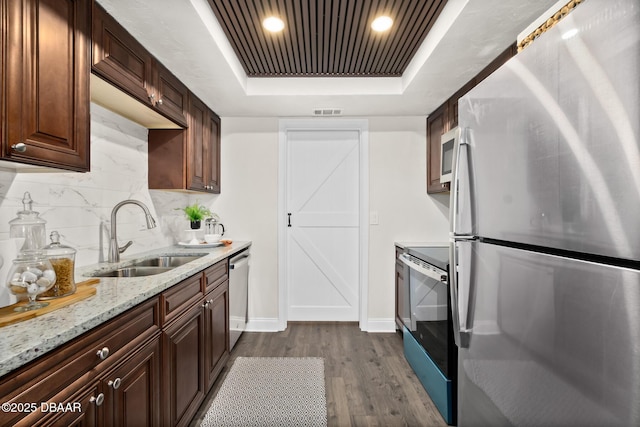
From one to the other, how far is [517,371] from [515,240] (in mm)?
333

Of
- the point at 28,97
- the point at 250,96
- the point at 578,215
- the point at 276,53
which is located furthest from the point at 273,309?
the point at 578,215

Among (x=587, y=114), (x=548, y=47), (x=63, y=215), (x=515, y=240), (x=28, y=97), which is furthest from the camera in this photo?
(x=63, y=215)

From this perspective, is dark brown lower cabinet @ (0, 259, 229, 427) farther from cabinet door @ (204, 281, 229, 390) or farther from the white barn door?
the white barn door

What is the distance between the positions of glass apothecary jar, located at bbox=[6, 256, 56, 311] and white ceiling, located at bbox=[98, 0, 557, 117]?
125 centimetres

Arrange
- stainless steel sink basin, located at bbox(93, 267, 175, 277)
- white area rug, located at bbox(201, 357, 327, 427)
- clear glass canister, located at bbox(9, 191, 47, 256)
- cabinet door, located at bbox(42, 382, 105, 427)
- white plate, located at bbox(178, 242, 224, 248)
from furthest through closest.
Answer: white plate, located at bbox(178, 242, 224, 248), white area rug, located at bbox(201, 357, 327, 427), stainless steel sink basin, located at bbox(93, 267, 175, 277), clear glass canister, located at bbox(9, 191, 47, 256), cabinet door, located at bbox(42, 382, 105, 427)

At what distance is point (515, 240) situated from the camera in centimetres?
82

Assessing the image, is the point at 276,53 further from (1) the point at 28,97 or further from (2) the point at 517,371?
(2) the point at 517,371

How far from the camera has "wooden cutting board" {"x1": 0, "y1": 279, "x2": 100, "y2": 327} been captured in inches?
37.4

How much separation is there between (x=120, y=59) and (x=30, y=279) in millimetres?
1199

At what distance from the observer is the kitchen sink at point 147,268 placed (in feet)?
6.05

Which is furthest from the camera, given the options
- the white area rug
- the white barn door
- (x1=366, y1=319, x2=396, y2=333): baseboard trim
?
the white barn door

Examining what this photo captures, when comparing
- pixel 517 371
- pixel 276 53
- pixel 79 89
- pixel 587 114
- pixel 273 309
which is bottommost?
pixel 273 309

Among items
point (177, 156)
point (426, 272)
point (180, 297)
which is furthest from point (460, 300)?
point (177, 156)

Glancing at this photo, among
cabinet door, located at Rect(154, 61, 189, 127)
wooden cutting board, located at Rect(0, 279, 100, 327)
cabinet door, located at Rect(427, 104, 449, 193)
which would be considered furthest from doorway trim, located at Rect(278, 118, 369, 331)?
wooden cutting board, located at Rect(0, 279, 100, 327)
